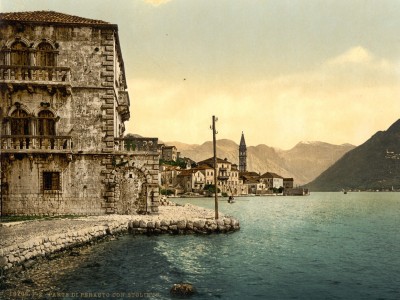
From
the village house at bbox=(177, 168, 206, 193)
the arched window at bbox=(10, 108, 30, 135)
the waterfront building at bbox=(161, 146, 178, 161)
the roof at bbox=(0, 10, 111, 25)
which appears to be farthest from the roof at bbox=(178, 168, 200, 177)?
the arched window at bbox=(10, 108, 30, 135)

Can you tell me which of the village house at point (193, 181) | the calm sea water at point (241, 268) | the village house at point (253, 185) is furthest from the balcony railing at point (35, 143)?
the village house at point (253, 185)

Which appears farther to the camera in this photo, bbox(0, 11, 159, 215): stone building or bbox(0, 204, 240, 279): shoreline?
bbox(0, 11, 159, 215): stone building

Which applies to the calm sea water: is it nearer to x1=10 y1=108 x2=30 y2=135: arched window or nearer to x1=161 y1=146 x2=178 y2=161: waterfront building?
x1=10 y1=108 x2=30 y2=135: arched window

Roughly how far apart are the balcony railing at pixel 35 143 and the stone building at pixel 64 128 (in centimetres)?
6

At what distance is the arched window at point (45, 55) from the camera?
25266 mm

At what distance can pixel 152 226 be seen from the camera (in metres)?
23.7

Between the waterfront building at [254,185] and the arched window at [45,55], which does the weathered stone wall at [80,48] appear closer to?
the arched window at [45,55]

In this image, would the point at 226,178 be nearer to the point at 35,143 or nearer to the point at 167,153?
the point at 167,153

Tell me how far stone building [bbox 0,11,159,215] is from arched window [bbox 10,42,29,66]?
0.06m

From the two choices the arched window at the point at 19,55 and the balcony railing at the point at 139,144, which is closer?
the arched window at the point at 19,55

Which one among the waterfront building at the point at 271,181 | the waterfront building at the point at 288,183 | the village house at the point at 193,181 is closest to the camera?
the village house at the point at 193,181

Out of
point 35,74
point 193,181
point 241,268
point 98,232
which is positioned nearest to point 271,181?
point 193,181

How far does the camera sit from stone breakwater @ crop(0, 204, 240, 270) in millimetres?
14330

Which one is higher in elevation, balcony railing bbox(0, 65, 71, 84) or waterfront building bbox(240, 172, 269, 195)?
balcony railing bbox(0, 65, 71, 84)
